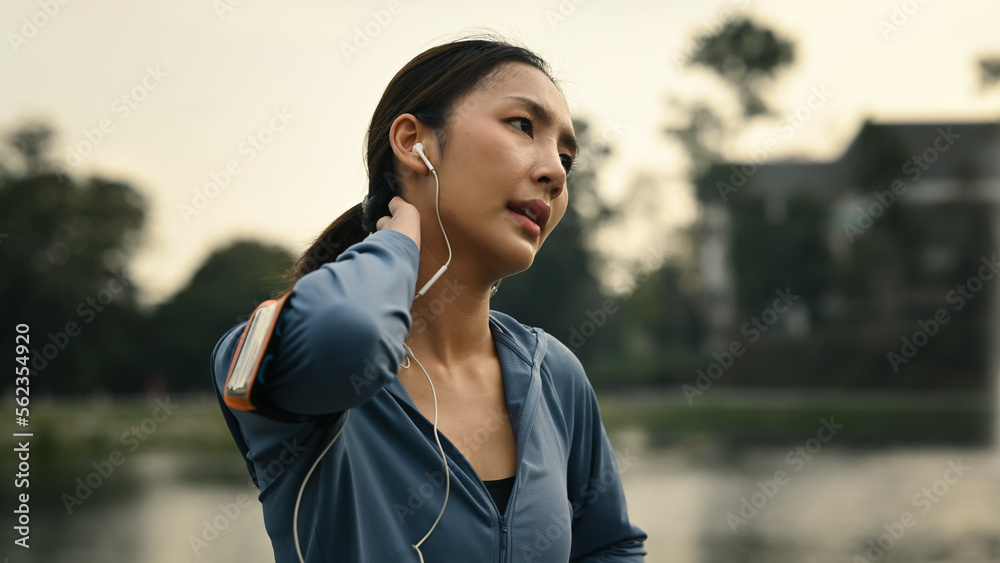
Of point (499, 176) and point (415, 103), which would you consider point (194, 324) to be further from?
point (499, 176)

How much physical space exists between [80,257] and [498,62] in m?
34.3

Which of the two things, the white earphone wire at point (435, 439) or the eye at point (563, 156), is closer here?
the white earphone wire at point (435, 439)

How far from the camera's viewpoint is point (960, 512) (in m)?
14.2

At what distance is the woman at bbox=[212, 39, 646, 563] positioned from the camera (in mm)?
1362

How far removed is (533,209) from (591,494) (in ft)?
2.23

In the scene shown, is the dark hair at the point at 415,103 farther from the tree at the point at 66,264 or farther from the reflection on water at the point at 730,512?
the tree at the point at 66,264

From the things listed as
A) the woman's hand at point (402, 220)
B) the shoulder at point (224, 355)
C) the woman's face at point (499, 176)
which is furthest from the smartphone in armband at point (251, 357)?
the woman's face at point (499, 176)

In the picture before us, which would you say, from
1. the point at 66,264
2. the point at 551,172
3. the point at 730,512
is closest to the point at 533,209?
the point at 551,172

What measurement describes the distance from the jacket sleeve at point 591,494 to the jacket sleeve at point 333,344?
2.45 feet

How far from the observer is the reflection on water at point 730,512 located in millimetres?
11359

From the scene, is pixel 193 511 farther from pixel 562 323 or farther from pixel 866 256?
pixel 866 256

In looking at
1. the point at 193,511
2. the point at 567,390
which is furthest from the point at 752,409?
the point at 567,390

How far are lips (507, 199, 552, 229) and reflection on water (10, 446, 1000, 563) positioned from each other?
9.05 meters

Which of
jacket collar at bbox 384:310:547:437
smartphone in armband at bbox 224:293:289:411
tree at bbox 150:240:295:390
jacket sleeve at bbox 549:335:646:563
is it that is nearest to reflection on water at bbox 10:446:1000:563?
jacket sleeve at bbox 549:335:646:563
